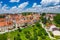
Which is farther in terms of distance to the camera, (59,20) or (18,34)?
(59,20)

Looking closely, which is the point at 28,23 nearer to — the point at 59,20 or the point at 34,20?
the point at 34,20

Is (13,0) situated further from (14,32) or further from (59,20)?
(59,20)

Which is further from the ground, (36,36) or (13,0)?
(13,0)

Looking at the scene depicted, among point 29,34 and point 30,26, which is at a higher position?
point 30,26

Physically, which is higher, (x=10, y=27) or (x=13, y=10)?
(x=13, y=10)

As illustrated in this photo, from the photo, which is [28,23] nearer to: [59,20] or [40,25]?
[40,25]

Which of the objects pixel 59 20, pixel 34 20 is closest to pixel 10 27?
pixel 34 20

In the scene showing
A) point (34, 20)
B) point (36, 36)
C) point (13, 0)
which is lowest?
point (36, 36)

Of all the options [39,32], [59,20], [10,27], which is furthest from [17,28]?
[59,20]
